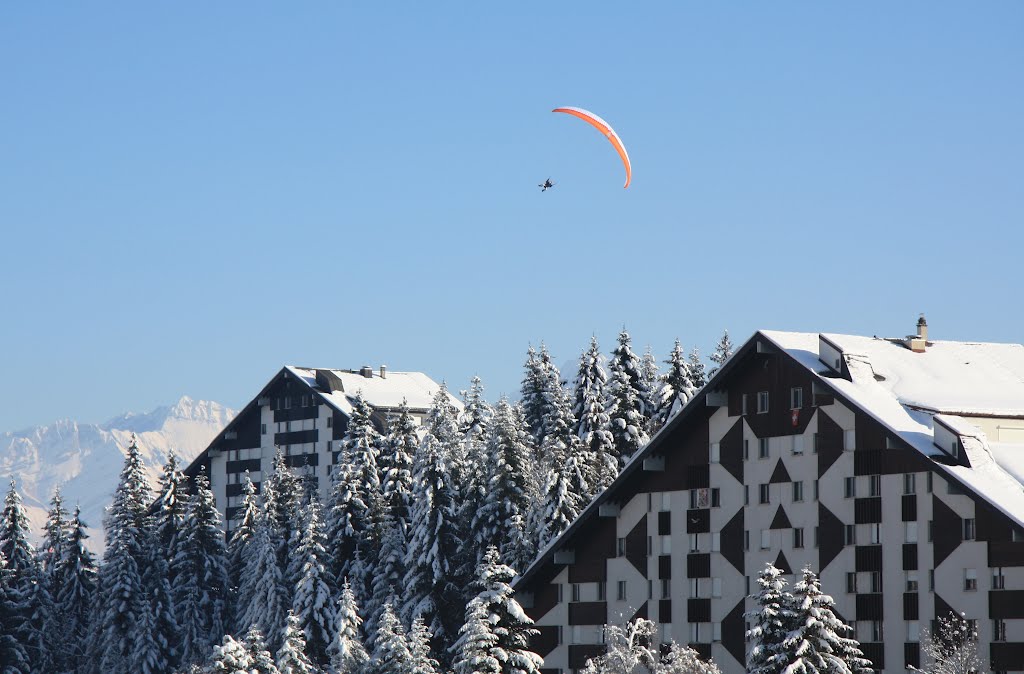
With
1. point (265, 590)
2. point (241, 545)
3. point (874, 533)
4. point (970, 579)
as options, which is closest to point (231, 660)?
point (874, 533)

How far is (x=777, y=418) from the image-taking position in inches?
2867

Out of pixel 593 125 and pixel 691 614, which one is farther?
pixel 593 125

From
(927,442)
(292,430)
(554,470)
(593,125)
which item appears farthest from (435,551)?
(292,430)

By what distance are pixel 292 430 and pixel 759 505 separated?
232 ft

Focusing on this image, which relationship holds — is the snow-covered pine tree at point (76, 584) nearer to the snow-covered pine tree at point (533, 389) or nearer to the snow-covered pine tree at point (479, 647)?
the snow-covered pine tree at point (533, 389)

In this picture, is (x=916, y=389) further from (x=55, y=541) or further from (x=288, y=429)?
(x=288, y=429)

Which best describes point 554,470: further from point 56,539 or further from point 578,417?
point 56,539

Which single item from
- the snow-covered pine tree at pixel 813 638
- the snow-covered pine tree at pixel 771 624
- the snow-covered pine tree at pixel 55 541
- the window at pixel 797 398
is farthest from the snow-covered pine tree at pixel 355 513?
the snow-covered pine tree at pixel 813 638

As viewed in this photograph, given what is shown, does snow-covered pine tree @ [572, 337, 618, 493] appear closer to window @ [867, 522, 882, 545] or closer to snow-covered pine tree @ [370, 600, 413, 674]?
snow-covered pine tree @ [370, 600, 413, 674]

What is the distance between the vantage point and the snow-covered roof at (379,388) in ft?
456

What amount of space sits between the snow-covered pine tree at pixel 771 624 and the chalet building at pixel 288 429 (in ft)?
262

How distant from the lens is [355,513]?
9956 cm

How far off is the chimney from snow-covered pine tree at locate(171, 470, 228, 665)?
4606 centimetres

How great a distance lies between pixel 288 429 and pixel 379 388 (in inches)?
373
